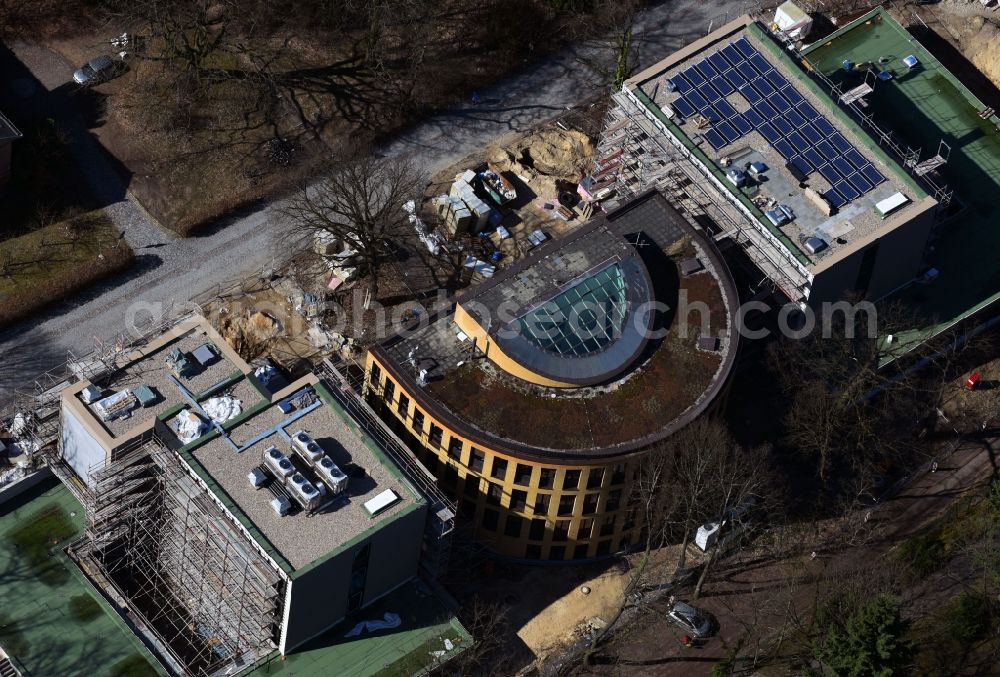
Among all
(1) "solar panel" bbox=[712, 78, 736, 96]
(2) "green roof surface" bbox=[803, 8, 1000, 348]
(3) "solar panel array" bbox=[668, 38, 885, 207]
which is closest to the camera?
(3) "solar panel array" bbox=[668, 38, 885, 207]

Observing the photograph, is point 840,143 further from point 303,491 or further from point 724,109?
point 303,491

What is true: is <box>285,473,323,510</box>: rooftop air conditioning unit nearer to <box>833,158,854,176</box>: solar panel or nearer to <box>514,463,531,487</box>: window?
<box>514,463,531,487</box>: window

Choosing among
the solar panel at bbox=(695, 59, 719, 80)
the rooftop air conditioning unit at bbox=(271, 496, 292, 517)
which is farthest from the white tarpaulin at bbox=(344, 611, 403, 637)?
the solar panel at bbox=(695, 59, 719, 80)

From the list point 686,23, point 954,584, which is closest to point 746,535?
point 954,584

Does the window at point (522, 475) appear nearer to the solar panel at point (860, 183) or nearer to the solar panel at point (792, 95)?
the solar panel at point (860, 183)

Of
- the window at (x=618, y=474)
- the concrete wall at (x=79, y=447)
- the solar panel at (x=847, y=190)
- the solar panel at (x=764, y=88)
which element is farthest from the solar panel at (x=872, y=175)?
the concrete wall at (x=79, y=447)

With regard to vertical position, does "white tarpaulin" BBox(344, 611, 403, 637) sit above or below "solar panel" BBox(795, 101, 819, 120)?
below

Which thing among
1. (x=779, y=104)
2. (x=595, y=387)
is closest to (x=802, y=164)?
(x=779, y=104)

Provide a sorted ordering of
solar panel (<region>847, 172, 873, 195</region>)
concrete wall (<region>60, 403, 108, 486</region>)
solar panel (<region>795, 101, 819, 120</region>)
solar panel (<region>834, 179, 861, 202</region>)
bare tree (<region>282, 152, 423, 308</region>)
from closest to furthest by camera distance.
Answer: concrete wall (<region>60, 403, 108, 486</region>) → solar panel (<region>834, 179, 861, 202</region>) → solar panel (<region>847, 172, 873, 195</region>) → solar panel (<region>795, 101, 819, 120</region>) → bare tree (<region>282, 152, 423, 308</region>)
